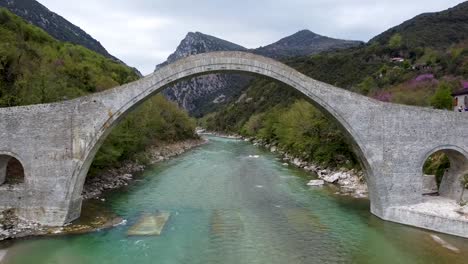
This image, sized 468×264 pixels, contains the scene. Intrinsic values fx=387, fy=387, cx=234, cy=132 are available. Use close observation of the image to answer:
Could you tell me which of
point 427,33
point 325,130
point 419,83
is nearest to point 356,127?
point 325,130

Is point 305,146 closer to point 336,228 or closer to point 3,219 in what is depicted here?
point 336,228

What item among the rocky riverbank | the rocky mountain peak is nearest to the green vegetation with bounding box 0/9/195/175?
the rocky riverbank

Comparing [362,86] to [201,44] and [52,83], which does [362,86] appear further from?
[201,44]

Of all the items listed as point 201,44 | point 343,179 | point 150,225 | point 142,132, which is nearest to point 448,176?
point 343,179

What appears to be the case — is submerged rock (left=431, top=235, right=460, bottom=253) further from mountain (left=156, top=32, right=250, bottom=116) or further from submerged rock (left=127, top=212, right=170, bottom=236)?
mountain (left=156, top=32, right=250, bottom=116)

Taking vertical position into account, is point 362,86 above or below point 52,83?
above

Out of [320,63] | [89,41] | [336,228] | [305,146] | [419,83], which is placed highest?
[89,41]

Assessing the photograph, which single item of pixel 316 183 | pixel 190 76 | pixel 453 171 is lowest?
pixel 316 183

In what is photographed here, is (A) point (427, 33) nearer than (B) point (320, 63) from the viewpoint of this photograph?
Yes
